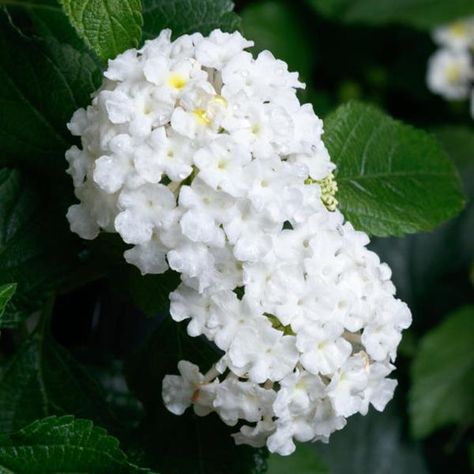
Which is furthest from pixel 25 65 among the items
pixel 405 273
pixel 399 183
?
pixel 405 273

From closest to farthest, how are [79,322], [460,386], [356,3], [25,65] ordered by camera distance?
[25,65] → [79,322] → [460,386] → [356,3]

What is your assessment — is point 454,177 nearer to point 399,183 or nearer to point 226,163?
point 399,183

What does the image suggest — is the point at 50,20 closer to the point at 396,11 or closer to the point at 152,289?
the point at 152,289

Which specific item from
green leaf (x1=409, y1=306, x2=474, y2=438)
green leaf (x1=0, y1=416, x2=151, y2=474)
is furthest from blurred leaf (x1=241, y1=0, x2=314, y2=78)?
green leaf (x1=0, y1=416, x2=151, y2=474)

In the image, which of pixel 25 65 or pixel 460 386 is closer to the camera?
pixel 25 65

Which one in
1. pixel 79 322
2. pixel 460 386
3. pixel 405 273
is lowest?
pixel 460 386

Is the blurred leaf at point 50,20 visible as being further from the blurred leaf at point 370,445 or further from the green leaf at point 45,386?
the blurred leaf at point 370,445

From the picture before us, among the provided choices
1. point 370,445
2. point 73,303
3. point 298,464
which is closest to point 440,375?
point 370,445
